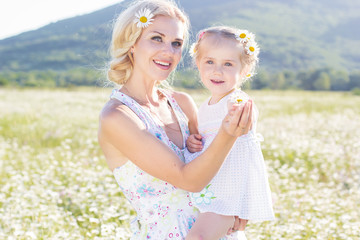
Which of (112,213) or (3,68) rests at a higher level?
(112,213)

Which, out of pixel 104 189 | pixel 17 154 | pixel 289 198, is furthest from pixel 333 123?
pixel 17 154

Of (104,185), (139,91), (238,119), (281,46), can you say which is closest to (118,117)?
(139,91)

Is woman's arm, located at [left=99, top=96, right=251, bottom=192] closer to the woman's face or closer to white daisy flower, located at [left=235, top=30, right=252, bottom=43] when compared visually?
the woman's face

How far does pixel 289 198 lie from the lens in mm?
4855

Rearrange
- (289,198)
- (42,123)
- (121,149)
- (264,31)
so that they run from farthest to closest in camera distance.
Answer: (264,31) < (42,123) < (289,198) < (121,149)

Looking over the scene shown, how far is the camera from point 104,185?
17.4ft

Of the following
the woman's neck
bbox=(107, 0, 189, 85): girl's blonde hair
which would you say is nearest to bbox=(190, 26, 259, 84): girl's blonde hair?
bbox=(107, 0, 189, 85): girl's blonde hair

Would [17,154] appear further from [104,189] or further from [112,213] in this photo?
[112,213]

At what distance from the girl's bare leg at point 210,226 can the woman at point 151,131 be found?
4.6 inches

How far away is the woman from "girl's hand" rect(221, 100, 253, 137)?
11cm

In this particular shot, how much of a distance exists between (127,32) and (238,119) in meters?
1.17

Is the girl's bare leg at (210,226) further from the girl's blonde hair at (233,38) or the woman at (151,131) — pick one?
the girl's blonde hair at (233,38)

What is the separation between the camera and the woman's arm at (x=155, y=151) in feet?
6.95

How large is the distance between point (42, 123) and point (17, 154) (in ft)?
8.10
